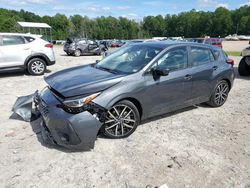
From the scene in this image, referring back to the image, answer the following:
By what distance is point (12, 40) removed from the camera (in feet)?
30.5

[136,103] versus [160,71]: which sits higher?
[160,71]

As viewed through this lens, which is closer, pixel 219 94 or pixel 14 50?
pixel 219 94

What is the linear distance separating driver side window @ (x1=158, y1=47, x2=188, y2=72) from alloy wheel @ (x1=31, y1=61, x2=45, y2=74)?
21.9ft

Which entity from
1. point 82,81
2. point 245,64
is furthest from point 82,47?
point 82,81

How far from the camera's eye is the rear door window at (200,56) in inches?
206

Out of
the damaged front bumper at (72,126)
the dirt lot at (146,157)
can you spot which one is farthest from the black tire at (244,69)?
the damaged front bumper at (72,126)

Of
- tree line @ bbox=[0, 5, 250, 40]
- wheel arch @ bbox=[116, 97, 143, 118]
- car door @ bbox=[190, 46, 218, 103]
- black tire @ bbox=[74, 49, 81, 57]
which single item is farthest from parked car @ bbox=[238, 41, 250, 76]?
tree line @ bbox=[0, 5, 250, 40]

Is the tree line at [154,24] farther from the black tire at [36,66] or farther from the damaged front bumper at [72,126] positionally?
the damaged front bumper at [72,126]

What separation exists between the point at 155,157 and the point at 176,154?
13.6 inches

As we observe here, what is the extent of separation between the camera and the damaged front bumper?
3.64 meters

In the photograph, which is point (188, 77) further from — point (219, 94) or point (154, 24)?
point (154, 24)

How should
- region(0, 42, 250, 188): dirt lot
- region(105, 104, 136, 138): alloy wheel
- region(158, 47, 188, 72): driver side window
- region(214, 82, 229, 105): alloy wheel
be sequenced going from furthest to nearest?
region(214, 82, 229, 105): alloy wheel < region(158, 47, 188, 72): driver side window < region(105, 104, 136, 138): alloy wheel < region(0, 42, 250, 188): dirt lot

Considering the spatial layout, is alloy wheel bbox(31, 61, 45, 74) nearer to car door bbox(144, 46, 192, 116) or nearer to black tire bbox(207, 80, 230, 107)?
car door bbox(144, 46, 192, 116)

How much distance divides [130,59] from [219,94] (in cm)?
245
